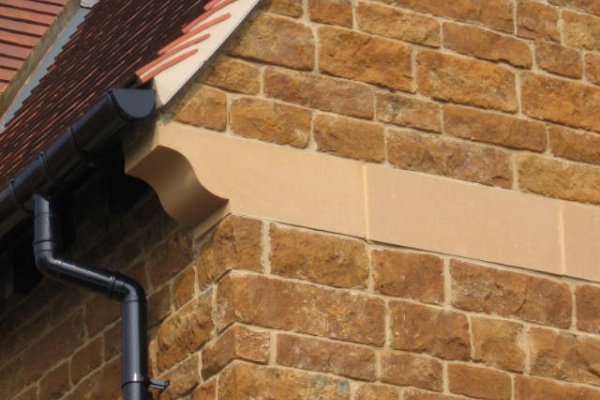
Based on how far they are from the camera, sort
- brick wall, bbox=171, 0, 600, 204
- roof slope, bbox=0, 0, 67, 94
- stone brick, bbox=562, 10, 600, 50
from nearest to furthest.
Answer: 1. brick wall, bbox=171, 0, 600, 204
2. stone brick, bbox=562, 10, 600, 50
3. roof slope, bbox=0, 0, 67, 94

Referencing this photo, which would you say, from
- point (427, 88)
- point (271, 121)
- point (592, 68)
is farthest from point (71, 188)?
point (592, 68)

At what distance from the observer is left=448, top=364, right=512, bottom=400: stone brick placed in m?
7.59

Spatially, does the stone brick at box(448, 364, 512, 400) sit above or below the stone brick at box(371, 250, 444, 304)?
below

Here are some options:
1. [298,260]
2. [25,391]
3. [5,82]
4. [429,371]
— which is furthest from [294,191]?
[5,82]

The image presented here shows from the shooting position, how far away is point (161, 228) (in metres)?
7.89

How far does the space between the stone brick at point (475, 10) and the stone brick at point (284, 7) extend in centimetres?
51

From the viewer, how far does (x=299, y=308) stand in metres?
7.39

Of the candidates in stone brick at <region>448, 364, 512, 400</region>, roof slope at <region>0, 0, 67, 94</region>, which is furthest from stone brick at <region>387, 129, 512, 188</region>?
roof slope at <region>0, 0, 67, 94</region>

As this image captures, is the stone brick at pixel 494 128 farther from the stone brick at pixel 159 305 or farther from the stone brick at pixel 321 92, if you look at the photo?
the stone brick at pixel 159 305

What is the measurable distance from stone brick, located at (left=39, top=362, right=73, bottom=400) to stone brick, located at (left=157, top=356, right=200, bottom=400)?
0.93m

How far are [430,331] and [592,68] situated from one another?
1647mm

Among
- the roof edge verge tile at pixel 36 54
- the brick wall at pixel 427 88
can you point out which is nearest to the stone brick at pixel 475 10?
the brick wall at pixel 427 88

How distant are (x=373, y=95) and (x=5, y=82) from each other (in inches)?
158

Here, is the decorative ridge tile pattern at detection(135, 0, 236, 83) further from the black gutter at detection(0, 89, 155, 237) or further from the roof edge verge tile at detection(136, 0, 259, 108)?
the black gutter at detection(0, 89, 155, 237)
